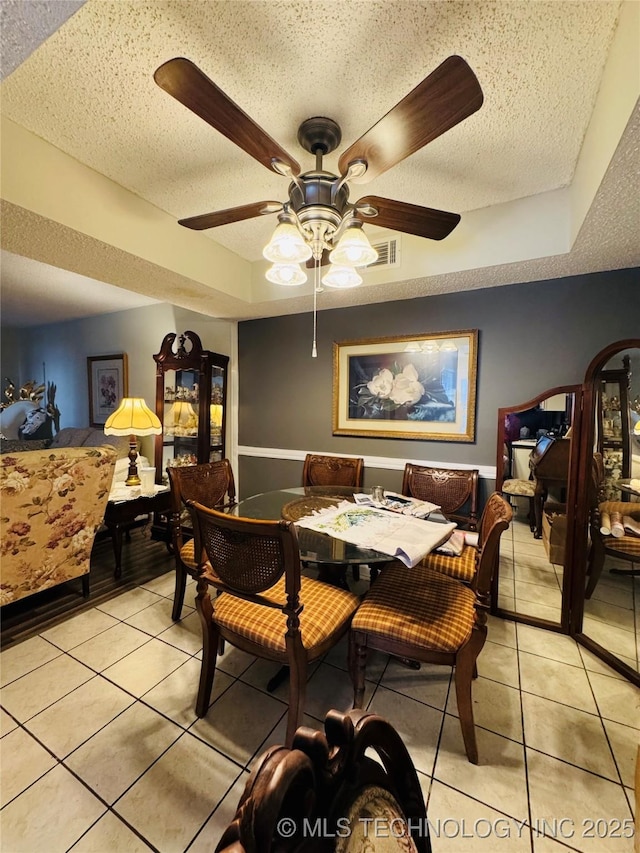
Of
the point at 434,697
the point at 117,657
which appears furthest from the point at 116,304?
the point at 434,697

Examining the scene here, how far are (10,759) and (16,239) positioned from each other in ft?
7.73

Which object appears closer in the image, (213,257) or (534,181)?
(534,181)

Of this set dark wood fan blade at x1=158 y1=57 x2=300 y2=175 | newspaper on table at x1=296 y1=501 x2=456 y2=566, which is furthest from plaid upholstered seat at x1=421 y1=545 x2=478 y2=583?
dark wood fan blade at x1=158 y1=57 x2=300 y2=175

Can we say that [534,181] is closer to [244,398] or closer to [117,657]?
[244,398]

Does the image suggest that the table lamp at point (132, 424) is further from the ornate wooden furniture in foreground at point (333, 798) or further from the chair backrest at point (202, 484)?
the ornate wooden furniture in foreground at point (333, 798)

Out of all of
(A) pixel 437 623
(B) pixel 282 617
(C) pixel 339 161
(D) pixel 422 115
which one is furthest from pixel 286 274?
(A) pixel 437 623

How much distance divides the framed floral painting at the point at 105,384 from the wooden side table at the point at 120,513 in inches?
86.2

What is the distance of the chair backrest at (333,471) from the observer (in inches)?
111

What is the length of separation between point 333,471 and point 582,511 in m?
1.66

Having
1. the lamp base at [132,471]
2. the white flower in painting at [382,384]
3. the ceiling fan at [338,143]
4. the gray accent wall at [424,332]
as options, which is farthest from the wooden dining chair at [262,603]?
the lamp base at [132,471]

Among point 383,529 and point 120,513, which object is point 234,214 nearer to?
point 383,529

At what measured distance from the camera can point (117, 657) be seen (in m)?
1.83

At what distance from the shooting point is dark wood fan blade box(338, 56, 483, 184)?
2.98 ft

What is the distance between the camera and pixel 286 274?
1703 mm
